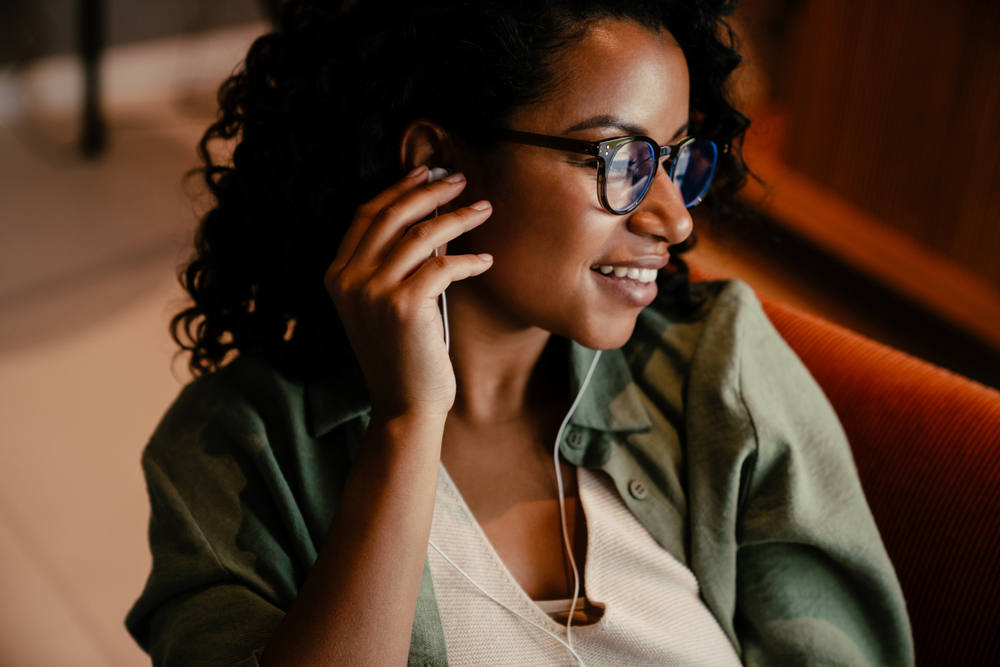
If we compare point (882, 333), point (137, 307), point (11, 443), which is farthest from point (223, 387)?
point (882, 333)

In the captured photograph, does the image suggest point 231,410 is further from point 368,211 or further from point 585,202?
point 585,202

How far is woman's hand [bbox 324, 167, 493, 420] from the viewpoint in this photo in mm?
942

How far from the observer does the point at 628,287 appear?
1066 mm

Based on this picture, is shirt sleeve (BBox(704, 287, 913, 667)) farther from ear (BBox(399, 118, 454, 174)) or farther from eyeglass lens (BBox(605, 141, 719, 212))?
ear (BBox(399, 118, 454, 174))

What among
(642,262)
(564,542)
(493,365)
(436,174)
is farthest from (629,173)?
(564,542)

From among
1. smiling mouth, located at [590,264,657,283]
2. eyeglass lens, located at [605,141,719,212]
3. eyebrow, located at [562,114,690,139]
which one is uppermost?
eyebrow, located at [562,114,690,139]

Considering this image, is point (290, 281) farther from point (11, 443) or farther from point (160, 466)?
point (11, 443)

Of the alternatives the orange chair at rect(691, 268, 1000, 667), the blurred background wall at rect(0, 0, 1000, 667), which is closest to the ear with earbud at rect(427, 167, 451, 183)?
the orange chair at rect(691, 268, 1000, 667)

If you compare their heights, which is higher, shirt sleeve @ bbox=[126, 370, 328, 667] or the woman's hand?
the woman's hand

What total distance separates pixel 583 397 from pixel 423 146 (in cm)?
42

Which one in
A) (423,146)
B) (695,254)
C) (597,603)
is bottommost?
(597,603)

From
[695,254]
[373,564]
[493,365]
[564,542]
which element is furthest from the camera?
[695,254]

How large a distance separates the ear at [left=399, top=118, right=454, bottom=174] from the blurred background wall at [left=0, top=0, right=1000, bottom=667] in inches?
39.1

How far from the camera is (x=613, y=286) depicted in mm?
1056
